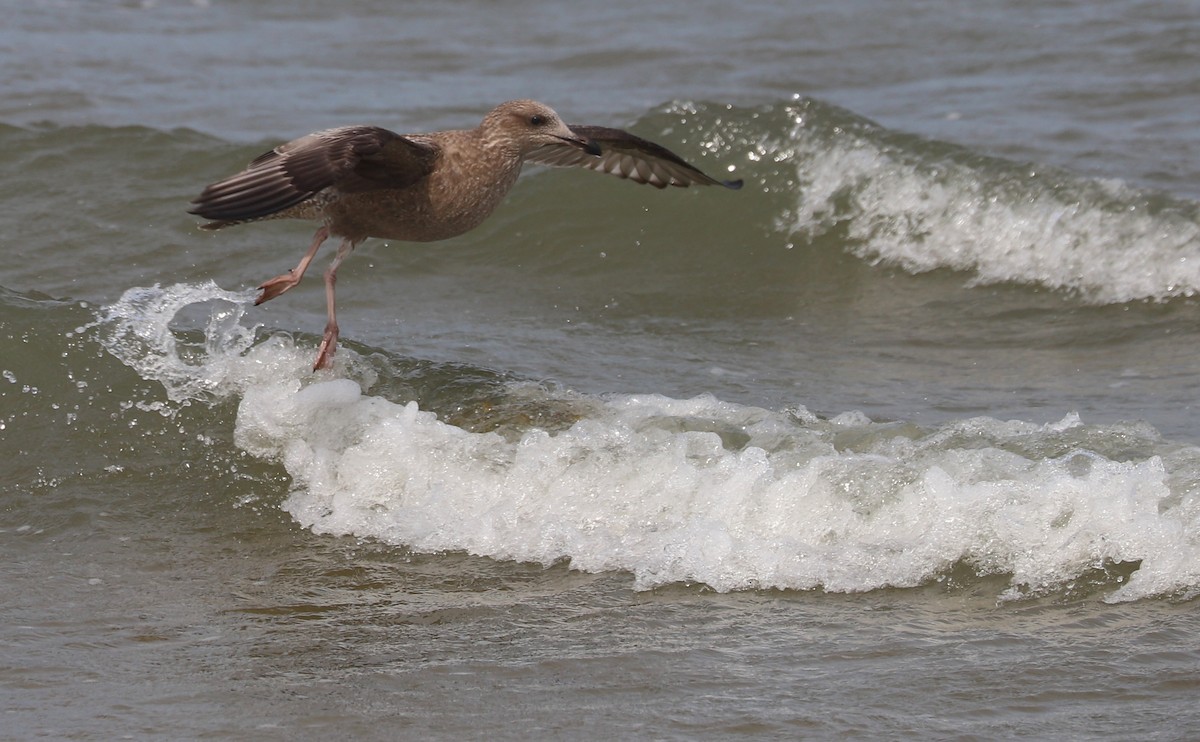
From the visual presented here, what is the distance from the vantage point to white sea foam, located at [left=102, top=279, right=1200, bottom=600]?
17.3ft

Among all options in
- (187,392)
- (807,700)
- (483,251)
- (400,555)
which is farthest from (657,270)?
(807,700)

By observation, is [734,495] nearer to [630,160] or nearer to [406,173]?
[406,173]

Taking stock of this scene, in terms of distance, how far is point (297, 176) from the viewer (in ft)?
19.5

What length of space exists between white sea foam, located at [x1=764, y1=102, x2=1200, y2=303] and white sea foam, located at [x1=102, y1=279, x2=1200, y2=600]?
3582 millimetres

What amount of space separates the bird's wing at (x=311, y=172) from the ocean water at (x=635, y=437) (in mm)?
826

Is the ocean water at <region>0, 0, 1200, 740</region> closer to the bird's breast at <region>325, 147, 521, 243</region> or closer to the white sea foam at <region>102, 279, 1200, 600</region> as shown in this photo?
the white sea foam at <region>102, 279, 1200, 600</region>

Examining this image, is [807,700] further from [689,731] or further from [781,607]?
[781,607]

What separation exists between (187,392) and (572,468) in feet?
5.78

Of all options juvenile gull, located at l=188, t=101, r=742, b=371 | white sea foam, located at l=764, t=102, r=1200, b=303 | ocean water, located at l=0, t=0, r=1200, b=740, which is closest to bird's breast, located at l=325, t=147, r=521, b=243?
juvenile gull, located at l=188, t=101, r=742, b=371

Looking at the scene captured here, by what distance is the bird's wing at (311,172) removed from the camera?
19.1 feet

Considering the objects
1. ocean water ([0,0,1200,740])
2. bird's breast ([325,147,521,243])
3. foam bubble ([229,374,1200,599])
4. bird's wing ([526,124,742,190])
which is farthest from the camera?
bird's wing ([526,124,742,190])

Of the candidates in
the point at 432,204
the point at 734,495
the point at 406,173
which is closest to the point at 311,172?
the point at 406,173

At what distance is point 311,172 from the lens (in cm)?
597

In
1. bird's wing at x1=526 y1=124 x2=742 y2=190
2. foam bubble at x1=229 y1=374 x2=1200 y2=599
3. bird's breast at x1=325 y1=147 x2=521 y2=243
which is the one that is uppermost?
bird's wing at x1=526 y1=124 x2=742 y2=190
